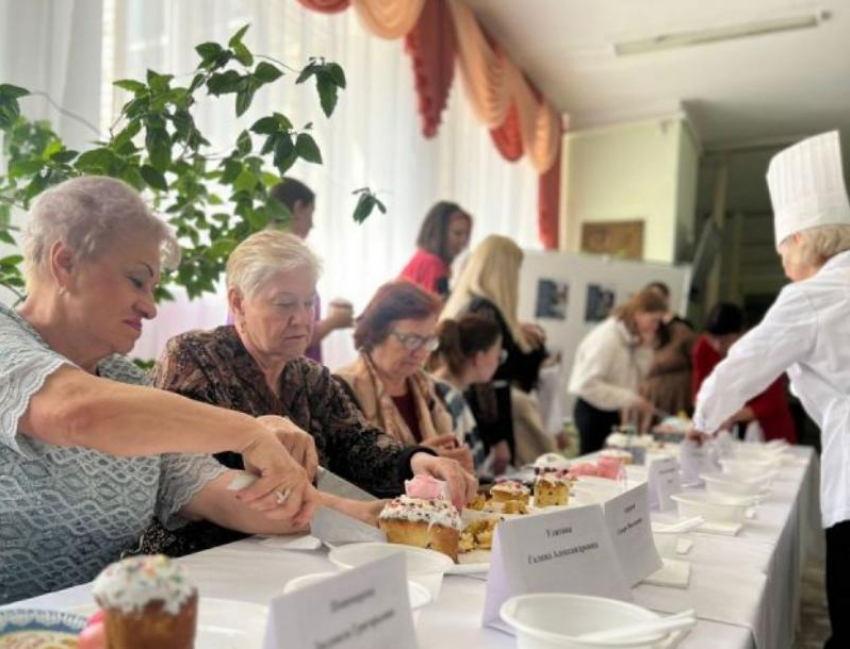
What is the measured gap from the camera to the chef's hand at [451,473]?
1.40 metres

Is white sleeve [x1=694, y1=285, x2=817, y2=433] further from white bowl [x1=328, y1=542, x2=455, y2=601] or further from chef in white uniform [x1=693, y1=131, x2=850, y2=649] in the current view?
white bowl [x1=328, y1=542, x2=455, y2=601]

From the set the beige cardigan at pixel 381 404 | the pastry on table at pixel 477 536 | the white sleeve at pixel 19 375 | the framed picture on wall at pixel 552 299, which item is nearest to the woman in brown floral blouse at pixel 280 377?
the pastry on table at pixel 477 536

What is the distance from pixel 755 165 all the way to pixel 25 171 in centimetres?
780

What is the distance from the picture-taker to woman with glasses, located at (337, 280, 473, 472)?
2.01 meters

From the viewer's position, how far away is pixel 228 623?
0.82 m

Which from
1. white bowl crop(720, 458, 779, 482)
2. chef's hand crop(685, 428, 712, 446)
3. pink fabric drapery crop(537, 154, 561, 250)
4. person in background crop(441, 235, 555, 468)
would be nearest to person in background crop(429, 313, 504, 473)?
person in background crop(441, 235, 555, 468)

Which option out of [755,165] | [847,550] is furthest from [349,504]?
[755,165]

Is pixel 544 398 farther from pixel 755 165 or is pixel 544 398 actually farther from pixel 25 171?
pixel 755 165

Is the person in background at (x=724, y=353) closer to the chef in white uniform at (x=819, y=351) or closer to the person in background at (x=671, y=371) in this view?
the person in background at (x=671, y=371)

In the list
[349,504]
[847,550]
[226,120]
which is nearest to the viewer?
[349,504]

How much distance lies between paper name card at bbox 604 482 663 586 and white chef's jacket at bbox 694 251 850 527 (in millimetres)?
888

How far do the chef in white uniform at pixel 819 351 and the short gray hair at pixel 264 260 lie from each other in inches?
44.7

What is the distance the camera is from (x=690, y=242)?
Result: 693 centimetres

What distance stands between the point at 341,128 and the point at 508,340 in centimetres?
131
